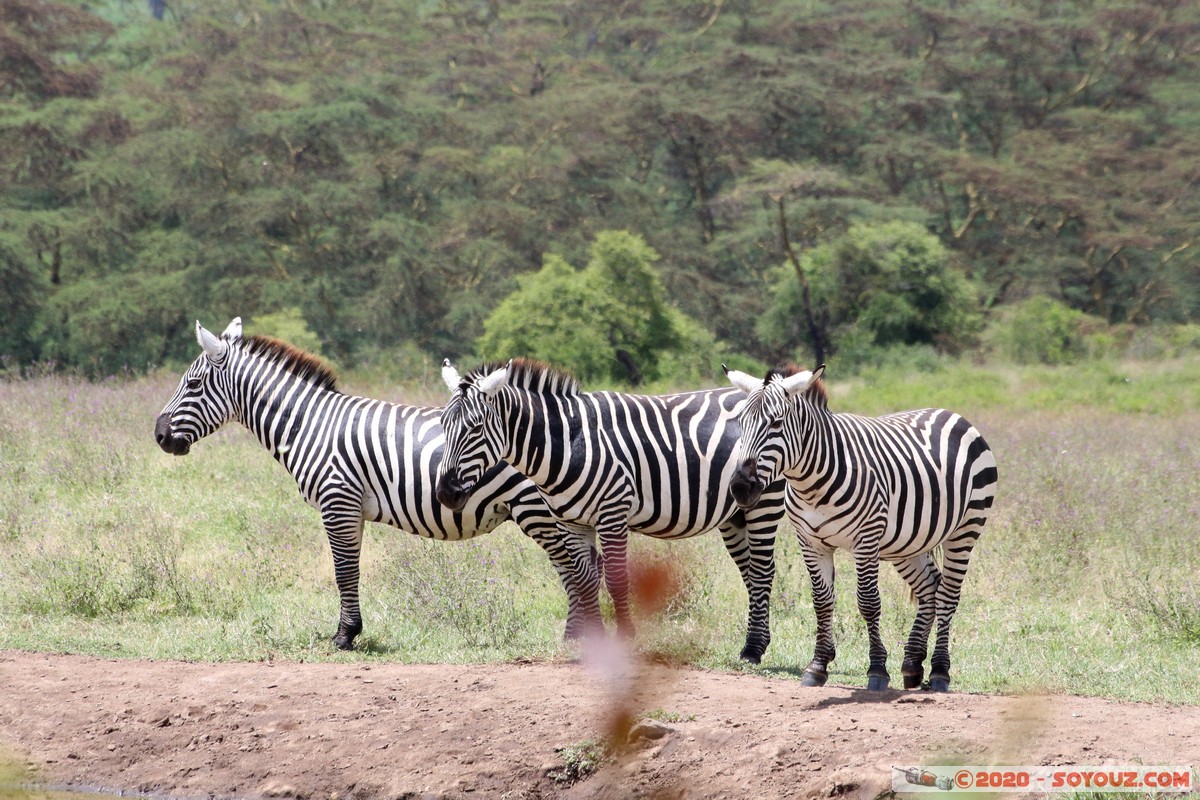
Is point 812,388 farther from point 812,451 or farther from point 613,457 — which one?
point 613,457

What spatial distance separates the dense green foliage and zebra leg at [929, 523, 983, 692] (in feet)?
54.8

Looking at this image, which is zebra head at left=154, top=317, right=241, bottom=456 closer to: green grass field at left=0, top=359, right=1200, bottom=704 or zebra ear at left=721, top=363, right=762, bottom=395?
green grass field at left=0, top=359, right=1200, bottom=704

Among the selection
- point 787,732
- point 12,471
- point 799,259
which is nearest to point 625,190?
point 799,259

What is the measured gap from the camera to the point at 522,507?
7938 millimetres

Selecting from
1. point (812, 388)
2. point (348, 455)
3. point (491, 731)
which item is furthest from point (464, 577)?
point (812, 388)

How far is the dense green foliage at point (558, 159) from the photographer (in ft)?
95.7

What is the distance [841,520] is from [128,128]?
92.0 ft

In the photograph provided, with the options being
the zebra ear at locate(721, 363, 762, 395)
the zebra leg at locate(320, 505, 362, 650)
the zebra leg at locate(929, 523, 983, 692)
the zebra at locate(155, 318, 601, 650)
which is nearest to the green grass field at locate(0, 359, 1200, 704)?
the zebra leg at locate(320, 505, 362, 650)

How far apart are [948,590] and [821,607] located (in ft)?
2.78

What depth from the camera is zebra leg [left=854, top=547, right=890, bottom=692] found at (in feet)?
22.3

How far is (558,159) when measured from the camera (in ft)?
108

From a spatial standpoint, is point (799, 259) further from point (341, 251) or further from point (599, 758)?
point (599, 758)

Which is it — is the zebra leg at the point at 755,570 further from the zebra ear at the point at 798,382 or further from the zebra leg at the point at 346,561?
the zebra leg at the point at 346,561

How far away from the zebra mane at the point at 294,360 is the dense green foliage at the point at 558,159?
50.5 feet
